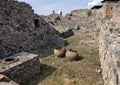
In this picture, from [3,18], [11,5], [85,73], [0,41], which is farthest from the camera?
[11,5]

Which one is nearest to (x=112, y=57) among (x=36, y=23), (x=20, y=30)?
(x=20, y=30)

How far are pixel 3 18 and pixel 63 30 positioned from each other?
9.94 meters

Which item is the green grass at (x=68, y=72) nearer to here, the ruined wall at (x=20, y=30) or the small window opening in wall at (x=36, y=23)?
the ruined wall at (x=20, y=30)

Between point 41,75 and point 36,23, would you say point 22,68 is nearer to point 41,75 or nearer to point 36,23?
point 41,75

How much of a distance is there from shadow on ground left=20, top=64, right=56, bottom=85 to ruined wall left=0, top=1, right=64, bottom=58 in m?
3.54

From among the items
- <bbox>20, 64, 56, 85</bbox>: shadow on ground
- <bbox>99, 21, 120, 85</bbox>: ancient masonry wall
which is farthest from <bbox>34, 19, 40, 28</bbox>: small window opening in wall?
<bbox>99, 21, 120, 85</bbox>: ancient masonry wall

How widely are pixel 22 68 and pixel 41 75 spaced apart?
3.82 feet

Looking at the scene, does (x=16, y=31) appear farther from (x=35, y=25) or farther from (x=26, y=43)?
(x=35, y=25)

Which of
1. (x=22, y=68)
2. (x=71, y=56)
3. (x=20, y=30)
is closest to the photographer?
(x=22, y=68)

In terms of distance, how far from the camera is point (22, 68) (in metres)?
11.1

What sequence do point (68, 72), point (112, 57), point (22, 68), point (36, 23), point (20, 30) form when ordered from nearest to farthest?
point (112, 57), point (22, 68), point (68, 72), point (20, 30), point (36, 23)

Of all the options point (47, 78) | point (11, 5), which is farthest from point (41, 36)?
point (47, 78)

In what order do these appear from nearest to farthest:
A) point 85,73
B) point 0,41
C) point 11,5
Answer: point 85,73, point 0,41, point 11,5

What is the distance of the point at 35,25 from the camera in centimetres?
1930
